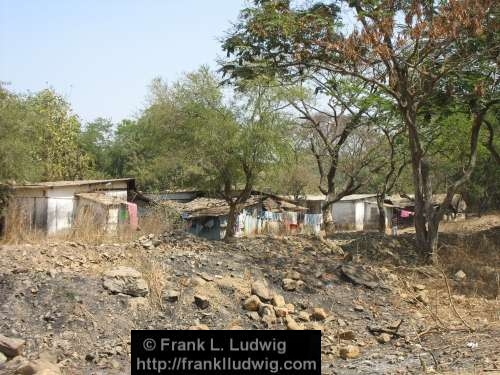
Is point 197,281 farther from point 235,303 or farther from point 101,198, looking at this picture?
point 101,198

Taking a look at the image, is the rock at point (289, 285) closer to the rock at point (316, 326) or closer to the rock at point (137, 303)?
the rock at point (316, 326)

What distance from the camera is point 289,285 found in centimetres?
1071

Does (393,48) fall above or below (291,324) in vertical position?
above

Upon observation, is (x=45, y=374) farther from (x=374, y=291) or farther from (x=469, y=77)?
(x=469, y=77)

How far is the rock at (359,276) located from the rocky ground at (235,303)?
3 cm

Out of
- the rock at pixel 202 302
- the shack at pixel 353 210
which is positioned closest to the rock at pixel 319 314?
the rock at pixel 202 302

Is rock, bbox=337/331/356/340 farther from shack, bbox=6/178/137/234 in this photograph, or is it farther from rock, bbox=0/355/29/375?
shack, bbox=6/178/137/234

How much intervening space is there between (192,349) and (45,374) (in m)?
1.86

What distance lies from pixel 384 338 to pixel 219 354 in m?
4.12

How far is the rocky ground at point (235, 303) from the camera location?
776 cm

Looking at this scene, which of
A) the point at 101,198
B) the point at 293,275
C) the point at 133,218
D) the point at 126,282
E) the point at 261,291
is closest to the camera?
the point at 126,282

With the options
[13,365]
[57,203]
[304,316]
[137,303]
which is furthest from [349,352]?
[57,203]

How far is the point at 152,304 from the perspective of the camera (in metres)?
9.30

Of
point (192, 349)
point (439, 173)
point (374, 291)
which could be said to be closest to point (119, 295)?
point (192, 349)
